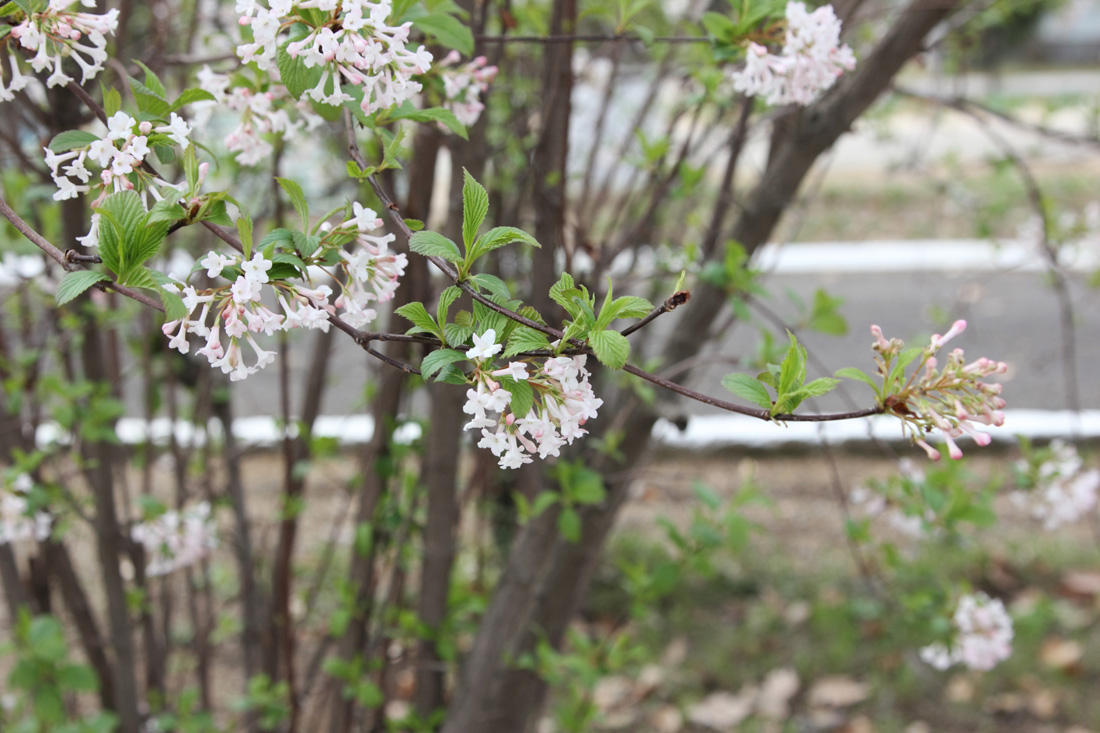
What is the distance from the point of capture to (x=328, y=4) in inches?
27.4

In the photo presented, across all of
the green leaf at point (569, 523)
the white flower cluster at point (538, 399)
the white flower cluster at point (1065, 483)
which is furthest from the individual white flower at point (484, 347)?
the white flower cluster at point (1065, 483)

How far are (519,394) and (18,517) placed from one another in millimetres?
1253

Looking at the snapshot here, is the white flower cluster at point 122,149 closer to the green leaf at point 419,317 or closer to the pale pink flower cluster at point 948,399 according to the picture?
the green leaf at point 419,317

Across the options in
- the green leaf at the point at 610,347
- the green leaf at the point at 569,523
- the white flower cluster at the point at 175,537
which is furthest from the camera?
the white flower cluster at the point at 175,537

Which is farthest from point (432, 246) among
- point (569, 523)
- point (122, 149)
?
point (569, 523)

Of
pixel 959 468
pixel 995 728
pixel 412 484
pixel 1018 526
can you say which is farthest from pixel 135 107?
pixel 1018 526

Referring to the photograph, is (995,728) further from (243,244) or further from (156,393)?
(243,244)

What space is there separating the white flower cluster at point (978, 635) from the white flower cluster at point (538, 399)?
4.07 feet

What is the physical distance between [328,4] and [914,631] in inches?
103

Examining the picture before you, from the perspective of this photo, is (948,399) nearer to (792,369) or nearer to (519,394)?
(792,369)

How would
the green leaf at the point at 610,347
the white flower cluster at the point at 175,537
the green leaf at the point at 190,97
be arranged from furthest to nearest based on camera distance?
the white flower cluster at the point at 175,537 → the green leaf at the point at 190,97 → the green leaf at the point at 610,347

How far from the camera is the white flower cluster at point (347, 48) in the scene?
70 centimetres

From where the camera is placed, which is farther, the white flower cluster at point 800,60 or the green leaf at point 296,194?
the white flower cluster at point 800,60

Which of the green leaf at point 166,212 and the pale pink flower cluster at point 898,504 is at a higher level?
the green leaf at point 166,212
